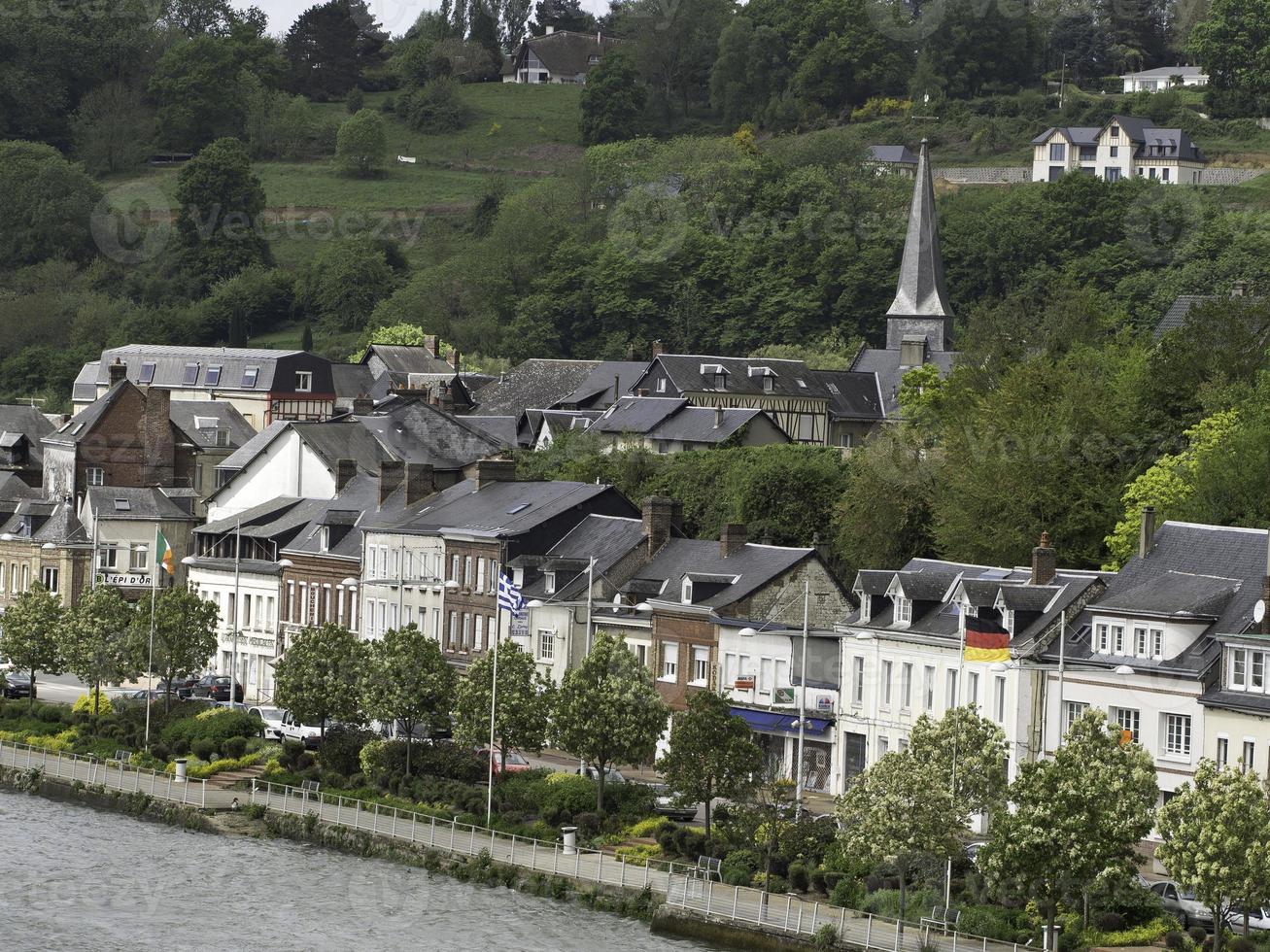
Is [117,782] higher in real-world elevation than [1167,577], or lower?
lower

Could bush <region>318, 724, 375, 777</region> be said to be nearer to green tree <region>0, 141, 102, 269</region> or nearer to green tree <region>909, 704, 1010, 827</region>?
green tree <region>909, 704, 1010, 827</region>

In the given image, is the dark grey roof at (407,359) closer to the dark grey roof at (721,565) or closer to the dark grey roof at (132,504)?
the dark grey roof at (132,504)

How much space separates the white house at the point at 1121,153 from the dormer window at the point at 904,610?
11705 centimetres

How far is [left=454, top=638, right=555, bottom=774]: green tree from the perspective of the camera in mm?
64562

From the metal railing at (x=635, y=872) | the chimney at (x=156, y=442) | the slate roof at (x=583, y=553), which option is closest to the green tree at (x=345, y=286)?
the chimney at (x=156, y=442)

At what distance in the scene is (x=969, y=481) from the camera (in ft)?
258

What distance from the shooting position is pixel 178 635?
80062 mm

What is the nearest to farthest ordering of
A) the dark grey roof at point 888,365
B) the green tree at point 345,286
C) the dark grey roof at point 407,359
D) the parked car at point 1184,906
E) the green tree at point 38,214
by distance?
the parked car at point 1184,906, the dark grey roof at point 888,365, the dark grey roof at point 407,359, the green tree at point 345,286, the green tree at point 38,214

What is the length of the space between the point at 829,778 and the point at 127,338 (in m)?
114

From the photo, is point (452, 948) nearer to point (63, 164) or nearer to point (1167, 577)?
point (1167, 577)

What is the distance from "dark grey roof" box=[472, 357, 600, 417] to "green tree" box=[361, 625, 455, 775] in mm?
58109

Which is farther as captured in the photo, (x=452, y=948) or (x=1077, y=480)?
(x=1077, y=480)

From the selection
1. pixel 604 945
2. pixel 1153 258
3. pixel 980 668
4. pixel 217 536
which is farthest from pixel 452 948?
pixel 1153 258

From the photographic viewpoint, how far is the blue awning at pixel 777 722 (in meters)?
67.8
